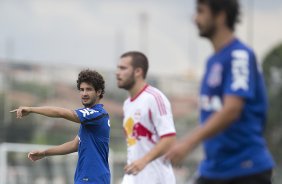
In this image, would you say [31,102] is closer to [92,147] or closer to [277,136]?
[277,136]

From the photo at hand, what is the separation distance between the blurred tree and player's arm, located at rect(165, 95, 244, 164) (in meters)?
54.4

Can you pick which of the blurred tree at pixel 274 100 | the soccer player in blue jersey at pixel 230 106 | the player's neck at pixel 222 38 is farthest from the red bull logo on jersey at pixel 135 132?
the blurred tree at pixel 274 100

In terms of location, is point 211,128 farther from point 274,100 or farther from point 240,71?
point 274,100

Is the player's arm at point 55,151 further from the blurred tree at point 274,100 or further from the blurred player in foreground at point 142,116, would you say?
the blurred tree at point 274,100

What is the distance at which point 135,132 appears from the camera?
34.0 feet

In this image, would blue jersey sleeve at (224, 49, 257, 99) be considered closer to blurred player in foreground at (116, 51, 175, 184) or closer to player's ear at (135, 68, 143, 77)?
blurred player in foreground at (116, 51, 175, 184)

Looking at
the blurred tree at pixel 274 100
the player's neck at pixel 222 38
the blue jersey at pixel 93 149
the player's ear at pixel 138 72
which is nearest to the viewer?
the player's neck at pixel 222 38

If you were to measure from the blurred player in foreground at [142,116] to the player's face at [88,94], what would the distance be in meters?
0.34

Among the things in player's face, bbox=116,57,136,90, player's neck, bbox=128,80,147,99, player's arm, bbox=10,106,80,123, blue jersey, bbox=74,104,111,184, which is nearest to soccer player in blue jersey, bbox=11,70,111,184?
blue jersey, bbox=74,104,111,184

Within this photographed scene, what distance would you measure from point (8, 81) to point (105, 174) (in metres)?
34.5

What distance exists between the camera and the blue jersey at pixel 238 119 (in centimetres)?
649

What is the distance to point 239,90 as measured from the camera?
6422 millimetres

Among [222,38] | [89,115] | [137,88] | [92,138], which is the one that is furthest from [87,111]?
[222,38]

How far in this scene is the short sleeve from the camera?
9.88 metres
